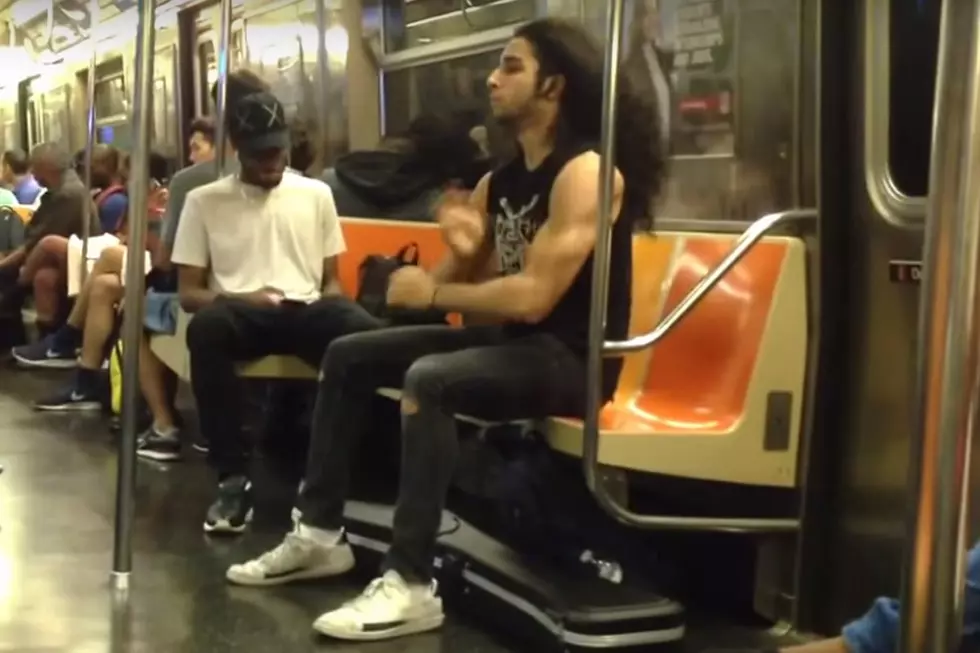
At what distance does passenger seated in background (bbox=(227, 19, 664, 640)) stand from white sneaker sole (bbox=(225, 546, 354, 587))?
152 millimetres

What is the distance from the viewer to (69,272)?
6.93 meters

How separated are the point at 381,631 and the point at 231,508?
1069 mm

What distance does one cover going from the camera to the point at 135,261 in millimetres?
3188

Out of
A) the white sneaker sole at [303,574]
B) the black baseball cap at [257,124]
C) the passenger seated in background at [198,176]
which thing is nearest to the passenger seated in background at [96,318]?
the passenger seated in background at [198,176]

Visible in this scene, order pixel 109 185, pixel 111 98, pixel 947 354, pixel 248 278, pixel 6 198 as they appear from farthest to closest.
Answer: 1. pixel 6 198
2. pixel 111 98
3. pixel 109 185
4. pixel 248 278
5. pixel 947 354

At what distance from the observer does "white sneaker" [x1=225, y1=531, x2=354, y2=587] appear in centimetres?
329

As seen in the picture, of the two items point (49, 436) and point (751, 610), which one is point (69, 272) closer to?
point (49, 436)

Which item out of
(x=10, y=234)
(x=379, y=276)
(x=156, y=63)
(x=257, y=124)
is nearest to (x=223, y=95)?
(x=257, y=124)

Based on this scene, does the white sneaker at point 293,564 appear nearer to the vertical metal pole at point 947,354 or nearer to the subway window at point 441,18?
the subway window at point 441,18

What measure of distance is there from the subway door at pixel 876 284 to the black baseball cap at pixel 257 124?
167 cm

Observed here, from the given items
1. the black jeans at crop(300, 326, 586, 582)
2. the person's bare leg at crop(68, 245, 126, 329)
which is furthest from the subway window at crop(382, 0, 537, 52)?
the black jeans at crop(300, 326, 586, 582)

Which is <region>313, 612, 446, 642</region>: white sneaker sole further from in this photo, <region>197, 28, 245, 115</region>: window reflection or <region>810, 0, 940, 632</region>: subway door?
<region>197, 28, 245, 115</region>: window reflection

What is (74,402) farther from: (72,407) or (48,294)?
(48,294)

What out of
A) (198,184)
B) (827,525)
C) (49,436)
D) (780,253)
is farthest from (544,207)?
(49,436)
